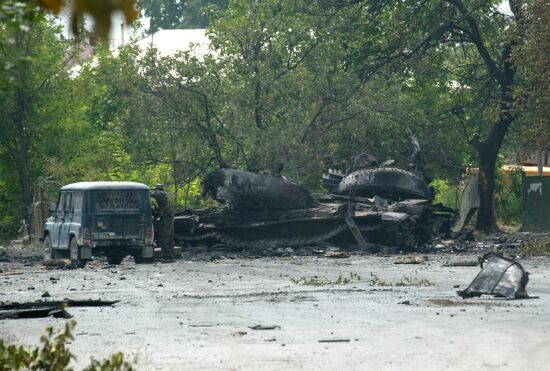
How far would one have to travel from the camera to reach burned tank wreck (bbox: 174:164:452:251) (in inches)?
1326

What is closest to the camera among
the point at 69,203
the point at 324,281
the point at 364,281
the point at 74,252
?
the point at 364,281

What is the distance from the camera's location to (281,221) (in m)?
33.7

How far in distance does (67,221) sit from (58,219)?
0.91 metres

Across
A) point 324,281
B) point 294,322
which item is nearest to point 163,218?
point 324,281

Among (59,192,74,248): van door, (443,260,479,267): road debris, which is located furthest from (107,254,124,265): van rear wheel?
(443,260,479,267): road debris

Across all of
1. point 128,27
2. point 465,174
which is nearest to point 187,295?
point 128,27

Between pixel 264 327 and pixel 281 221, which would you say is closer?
pixel 264 327

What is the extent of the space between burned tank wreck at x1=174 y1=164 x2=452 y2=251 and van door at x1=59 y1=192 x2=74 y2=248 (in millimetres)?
4931

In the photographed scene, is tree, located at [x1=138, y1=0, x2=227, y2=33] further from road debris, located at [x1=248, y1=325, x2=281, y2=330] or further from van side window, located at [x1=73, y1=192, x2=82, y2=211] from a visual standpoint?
road debris, located at [x1=248, y1=325, x2=281, y2=330]

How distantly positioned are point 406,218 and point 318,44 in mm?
11233

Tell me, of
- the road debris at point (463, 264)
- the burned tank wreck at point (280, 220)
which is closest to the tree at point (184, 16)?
the burned tank wreck at point (280, 220)

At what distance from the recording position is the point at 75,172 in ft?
146

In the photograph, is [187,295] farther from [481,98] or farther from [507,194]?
[507,194]

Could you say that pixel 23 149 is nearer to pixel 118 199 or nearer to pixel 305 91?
pixel 305 91
